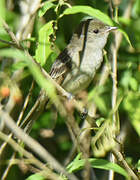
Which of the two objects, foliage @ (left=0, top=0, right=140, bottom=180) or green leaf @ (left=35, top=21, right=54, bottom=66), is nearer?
foliage @ (left=0, top=0, right=140, bottom=180)

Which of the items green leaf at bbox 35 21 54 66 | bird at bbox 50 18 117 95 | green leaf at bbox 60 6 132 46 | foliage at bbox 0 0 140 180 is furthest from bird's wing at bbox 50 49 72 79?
green leaf at bbox 60 6 132 46

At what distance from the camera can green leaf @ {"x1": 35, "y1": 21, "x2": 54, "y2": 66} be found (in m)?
2.95

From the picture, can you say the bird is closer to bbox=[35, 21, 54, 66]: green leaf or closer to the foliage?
the foliage

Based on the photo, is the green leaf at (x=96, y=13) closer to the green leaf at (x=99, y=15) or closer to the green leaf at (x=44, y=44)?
the green leaf at (x=99, y=15)

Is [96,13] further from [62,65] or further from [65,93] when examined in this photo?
[62,65]

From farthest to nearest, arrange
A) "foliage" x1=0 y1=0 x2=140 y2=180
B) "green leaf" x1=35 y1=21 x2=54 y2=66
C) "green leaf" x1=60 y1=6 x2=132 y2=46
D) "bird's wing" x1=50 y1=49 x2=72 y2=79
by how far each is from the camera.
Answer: "bird's wing" x1=50 y1=49 x2=72 y2=79 → "green leaf" x1=35 y1=21 x2=54 y2=66 → "green leaf" x1=60 y1=6 x2=132 y2=46 → "foliage" x1=0 y1=0 x2=140 y2=180

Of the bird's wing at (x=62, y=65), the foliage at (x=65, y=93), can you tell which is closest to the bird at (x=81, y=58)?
the bird's wing at (x=62, y=65)

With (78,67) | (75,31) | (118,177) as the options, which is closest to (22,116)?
(78,67)

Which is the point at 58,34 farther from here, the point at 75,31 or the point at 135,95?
the point at 135,95

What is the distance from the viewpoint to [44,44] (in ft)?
9.65

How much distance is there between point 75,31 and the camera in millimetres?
4215

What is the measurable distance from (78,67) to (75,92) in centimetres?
36

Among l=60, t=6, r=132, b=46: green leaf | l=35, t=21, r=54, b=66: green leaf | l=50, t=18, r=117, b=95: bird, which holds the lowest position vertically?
l=50, t=18, r=117, b=95: bird

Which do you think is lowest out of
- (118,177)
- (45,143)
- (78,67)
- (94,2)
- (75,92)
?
(118,177)
